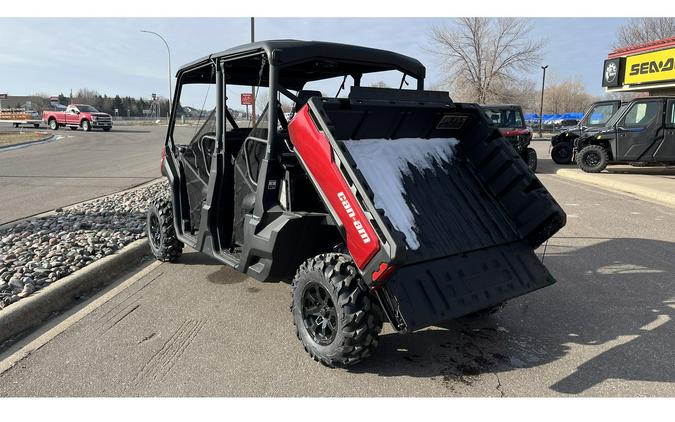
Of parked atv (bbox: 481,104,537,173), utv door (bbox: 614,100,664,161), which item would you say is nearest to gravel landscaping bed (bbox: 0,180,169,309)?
parked atv (bbox: 481,104,537,173)

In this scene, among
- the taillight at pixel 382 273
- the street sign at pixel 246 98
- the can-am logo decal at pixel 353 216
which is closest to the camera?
the taillight at pixel 382 273

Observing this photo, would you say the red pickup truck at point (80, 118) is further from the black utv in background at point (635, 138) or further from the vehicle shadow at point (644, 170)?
the vehicle shadow at point (644, 170)

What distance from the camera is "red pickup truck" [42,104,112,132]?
34.9m

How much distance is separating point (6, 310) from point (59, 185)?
8261mm

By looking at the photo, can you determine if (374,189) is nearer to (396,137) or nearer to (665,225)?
(396,137)

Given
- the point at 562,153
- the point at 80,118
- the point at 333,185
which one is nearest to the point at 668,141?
the point at 562,153

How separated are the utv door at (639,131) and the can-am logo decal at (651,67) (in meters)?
4.38

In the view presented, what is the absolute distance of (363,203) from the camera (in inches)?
117

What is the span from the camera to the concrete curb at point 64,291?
3675mm

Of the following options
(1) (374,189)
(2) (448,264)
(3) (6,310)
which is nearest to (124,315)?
(3) (6,310)

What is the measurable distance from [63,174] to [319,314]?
12146 millimetres

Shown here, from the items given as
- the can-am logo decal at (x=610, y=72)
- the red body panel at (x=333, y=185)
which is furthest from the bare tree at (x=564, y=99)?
the red body panel at (x=333, y=185)

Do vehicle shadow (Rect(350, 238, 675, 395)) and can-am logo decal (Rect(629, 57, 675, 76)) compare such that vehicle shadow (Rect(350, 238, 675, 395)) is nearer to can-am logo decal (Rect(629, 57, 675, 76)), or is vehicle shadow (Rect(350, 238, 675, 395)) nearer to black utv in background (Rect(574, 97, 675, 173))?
black utv in background (Rect(574, 97, 675, 173))

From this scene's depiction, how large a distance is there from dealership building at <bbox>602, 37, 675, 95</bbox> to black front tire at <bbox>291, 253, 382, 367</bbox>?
59.7 feet
